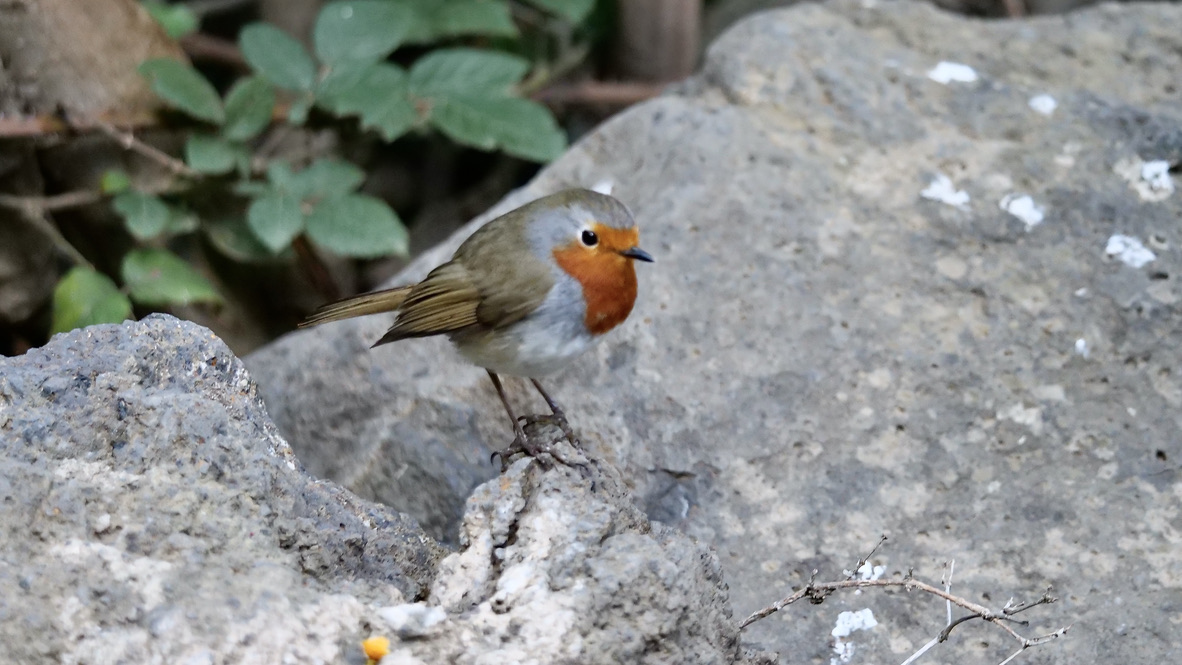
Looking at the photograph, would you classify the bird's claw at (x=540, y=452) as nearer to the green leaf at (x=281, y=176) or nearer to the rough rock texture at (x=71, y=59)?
the green leaf at (x=281, y=176)

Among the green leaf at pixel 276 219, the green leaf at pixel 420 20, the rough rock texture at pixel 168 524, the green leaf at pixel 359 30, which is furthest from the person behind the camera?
the green leaf at pixel 420 20

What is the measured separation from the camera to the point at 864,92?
3.77 m

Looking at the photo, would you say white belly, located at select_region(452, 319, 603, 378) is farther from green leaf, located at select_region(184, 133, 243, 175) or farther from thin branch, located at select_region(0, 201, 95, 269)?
thin branch, located at select_region(0, 201, 95, 269)

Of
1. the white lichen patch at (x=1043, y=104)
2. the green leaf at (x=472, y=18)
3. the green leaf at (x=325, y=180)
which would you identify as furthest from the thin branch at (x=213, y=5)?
the white lichen patch at (x=1043, y=104)

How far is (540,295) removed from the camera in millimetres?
2830

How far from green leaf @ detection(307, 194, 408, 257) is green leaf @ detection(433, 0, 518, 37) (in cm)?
96

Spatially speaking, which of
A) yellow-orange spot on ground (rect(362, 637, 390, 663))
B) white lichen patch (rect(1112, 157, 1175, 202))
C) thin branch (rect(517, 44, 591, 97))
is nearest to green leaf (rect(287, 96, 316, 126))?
thin branch (rect(517, 44, 591, 97))

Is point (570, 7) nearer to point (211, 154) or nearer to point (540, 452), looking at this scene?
point (211, 154)

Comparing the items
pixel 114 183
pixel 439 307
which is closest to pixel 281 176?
pixel 114 183

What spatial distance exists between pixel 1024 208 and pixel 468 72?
6.43 feet

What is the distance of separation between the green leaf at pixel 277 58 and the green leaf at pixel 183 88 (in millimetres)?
199

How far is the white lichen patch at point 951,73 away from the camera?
3836 millimetres

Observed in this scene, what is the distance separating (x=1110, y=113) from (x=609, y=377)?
1.84 metres

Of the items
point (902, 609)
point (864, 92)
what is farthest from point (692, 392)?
point (864, 92)
